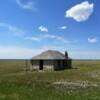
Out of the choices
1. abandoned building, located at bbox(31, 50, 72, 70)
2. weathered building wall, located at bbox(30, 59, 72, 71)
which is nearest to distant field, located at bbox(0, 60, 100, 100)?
weathered building wall, located at bbox(30, 59, 72, 71)

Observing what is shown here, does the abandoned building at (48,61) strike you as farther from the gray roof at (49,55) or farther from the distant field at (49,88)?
the distant field at (49,88)

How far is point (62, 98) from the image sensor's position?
17.9 metres

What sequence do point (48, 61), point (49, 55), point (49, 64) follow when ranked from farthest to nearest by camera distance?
point (49, 55)
point (48, 61)
point (49, 64)

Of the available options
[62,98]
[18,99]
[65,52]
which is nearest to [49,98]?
[62,98]

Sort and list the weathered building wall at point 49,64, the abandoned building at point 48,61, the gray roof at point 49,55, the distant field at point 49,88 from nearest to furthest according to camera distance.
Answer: the distant field at point 49,88 < the weathered building wall at point 49,64 < the abandoned building at point 48,61 < the gray roof at point 49,55

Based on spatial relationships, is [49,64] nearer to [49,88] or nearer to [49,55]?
[49,55]

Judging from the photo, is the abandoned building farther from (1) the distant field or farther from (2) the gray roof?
(1) the distant field

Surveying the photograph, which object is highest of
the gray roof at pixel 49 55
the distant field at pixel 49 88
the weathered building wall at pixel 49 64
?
the gray roof at pixel 49 55

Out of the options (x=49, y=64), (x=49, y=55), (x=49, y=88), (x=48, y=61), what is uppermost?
(x=49, y=55)

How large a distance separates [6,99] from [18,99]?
34.0 inches

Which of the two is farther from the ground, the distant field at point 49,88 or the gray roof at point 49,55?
the gray roof at point 49,55

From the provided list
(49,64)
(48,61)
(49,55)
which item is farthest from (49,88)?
(49,55)

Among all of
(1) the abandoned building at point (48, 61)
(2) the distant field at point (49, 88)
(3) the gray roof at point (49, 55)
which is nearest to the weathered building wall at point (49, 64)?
(1) the abandoned building at point (48, 61)

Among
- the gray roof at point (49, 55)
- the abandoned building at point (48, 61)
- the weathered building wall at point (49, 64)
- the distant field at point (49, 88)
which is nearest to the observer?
the distant field at point (49, 88)
